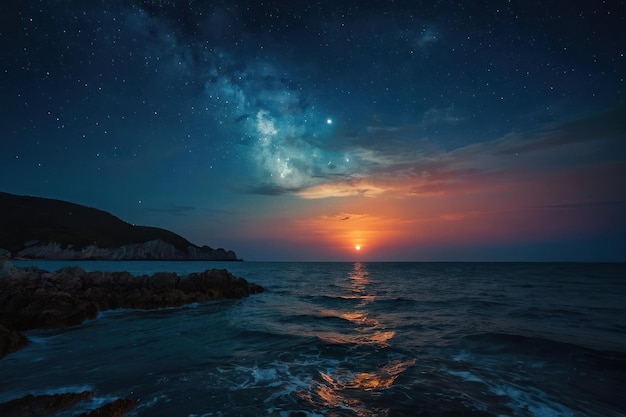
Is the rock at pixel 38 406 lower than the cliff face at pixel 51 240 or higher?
lower

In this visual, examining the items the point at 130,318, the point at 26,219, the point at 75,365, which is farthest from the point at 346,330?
the point at 26,219

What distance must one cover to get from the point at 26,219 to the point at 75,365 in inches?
9080

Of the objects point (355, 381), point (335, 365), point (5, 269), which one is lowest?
point (335, 365)

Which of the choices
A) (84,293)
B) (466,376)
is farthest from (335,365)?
(84,293)

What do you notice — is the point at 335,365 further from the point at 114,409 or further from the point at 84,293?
the point at 84,293

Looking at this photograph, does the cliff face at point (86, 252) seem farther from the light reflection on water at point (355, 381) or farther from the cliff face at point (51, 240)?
the light reflection on water at point (355, 381)

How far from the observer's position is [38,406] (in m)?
7.36

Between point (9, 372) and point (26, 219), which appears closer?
point (9, 372)

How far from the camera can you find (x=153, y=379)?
10438 mm

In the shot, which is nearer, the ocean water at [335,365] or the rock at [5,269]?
the ocean water at [335,365]

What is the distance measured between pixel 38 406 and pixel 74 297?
1974cm

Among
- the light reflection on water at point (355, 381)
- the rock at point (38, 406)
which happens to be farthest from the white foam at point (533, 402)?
the rock at point (38, 406)

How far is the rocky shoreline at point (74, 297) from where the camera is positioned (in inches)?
307

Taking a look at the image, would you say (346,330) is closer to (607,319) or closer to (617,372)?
(617,372)
